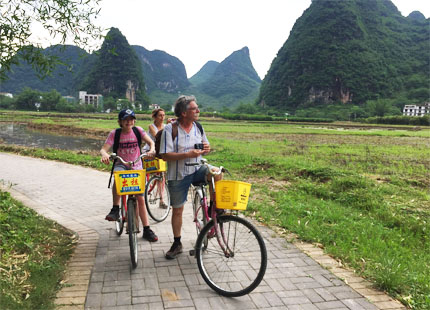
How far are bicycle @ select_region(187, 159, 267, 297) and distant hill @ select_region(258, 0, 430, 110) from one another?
120025 mm

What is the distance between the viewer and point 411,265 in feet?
12.1

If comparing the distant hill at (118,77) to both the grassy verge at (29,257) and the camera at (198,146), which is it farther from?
the camera at (198,146)

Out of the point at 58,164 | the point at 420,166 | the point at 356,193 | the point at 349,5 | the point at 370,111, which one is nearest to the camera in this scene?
the point at 356,193

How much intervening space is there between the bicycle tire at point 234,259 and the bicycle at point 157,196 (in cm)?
209

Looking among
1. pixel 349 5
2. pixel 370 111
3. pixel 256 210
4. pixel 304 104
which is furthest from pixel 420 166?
pixel 349 5

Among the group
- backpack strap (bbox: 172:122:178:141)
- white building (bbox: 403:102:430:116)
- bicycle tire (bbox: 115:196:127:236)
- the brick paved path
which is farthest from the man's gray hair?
white building (bbox: 403:102:430:116)

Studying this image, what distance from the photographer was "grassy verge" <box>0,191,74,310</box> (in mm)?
2699

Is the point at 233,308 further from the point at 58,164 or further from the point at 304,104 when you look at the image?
the point at 304,104

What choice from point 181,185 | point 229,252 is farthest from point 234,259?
point 181,185

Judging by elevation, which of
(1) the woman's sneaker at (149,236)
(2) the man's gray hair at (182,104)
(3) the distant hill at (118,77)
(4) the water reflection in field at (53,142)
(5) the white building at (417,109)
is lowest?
(4) the water reflection in field at (53,142)

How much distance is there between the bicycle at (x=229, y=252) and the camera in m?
2.87

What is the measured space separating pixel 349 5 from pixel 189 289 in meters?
158

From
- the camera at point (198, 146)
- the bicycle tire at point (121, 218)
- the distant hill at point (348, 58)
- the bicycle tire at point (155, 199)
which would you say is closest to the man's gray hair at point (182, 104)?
the camera at point (198, 146)

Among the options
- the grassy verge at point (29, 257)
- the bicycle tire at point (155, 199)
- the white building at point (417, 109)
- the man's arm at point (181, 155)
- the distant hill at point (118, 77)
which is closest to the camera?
the grassy verge at point (29, 257)
